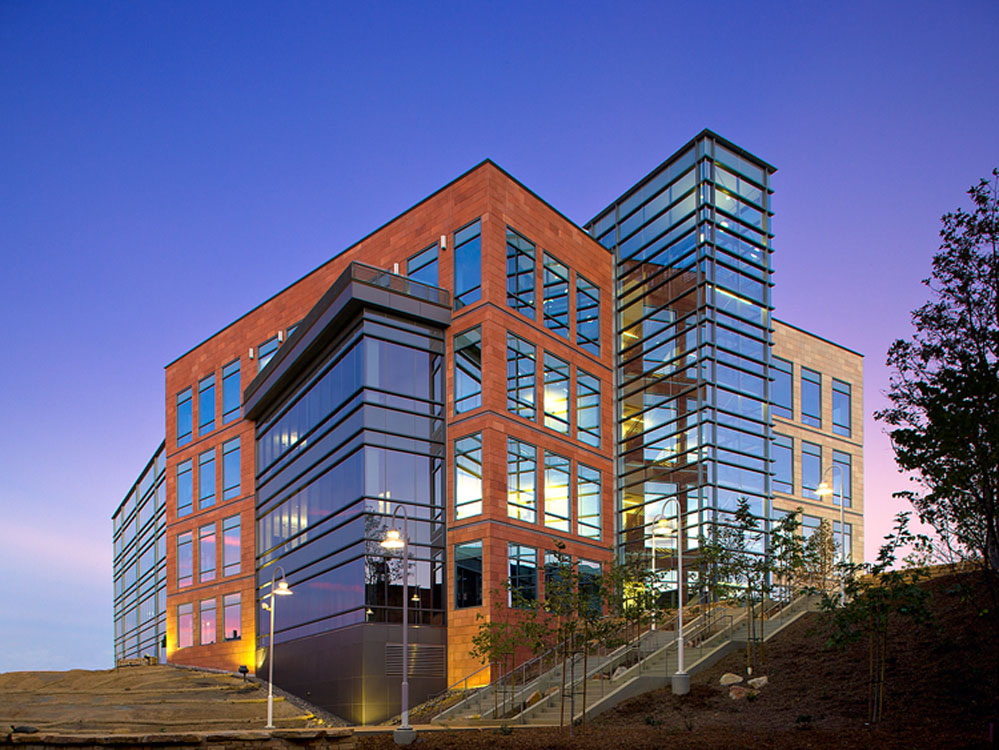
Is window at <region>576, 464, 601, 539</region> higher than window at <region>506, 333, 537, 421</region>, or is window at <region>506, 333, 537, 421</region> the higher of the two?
window at <region>506, 333, 537, 421</region>

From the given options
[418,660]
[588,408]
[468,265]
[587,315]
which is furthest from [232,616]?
[587,315]

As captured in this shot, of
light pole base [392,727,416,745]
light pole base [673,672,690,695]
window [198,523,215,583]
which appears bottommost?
light pole base [673,672,690,695]

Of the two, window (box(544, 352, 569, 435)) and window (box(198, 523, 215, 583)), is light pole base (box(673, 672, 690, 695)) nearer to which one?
window (box(544, 352, 569, 435))

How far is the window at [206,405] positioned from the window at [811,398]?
3500 cm

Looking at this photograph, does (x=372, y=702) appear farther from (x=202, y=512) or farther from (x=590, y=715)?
(x=202, y=512)

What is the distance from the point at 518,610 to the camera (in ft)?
102

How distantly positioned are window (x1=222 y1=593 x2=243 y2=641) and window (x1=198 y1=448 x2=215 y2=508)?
6.06 meters

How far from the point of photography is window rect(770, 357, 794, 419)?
48.7 metres

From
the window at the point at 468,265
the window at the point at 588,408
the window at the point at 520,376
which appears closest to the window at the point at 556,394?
the window at the point at 588,408

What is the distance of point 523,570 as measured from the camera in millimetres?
32531

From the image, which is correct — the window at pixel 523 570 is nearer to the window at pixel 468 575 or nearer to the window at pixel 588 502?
the window at pixel 468 575

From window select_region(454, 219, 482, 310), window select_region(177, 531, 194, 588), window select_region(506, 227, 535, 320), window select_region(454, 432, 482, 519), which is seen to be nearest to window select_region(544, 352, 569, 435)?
window select_region(506, 227, 535, 320)

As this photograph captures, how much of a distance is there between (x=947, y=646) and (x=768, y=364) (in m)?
21.0

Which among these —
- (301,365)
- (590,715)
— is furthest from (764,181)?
(590,715)
